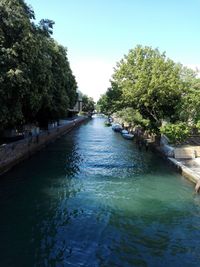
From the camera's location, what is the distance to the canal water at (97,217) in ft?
53.2

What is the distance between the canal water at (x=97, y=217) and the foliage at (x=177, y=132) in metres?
6.56

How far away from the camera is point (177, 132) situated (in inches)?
1642

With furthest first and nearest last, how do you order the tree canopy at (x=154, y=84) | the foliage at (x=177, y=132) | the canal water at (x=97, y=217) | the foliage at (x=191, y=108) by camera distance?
the tree canopy at (x=154, y=84), the foliage at (x=191, y=108), the foliage at (x=177, y=132), the canal water at (x=97, y=217)

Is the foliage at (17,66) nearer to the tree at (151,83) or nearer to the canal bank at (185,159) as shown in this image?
the canal bank at (185,159)

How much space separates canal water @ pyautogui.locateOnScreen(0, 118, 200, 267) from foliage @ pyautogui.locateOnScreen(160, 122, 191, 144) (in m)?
6.56

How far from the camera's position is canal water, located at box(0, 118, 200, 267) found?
16.2 meters

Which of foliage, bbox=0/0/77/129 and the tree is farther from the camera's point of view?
the tree

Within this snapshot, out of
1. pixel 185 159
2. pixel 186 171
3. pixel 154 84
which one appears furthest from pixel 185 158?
pixel 154 84

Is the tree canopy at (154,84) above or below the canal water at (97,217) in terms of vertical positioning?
A: above

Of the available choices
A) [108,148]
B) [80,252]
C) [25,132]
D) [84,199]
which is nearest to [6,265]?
[80,252]

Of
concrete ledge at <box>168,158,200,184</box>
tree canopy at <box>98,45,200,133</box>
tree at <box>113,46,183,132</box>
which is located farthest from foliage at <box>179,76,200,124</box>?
concrete ledge at <box>168,158,200,184</box>

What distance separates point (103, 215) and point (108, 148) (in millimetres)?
30706

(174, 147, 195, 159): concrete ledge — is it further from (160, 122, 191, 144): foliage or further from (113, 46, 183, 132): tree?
(113, 46, 183, 132): tree

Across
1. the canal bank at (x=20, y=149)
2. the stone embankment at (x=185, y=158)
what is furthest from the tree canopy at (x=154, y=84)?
the canal bank at (x=20, y=149)
